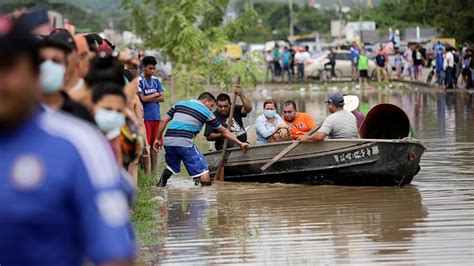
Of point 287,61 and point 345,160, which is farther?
point 287,61

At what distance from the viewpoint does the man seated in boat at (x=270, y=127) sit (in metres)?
17.4

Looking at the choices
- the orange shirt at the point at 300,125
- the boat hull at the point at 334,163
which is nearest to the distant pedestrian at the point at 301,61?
the orange shirt at the point at 300,125

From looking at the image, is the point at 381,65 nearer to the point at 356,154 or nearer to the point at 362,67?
the point at 362,67

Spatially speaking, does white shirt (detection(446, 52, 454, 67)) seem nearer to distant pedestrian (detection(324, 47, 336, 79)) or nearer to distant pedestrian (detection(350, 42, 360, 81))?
distant pedestrian (detection(350, 42, 360, 81))

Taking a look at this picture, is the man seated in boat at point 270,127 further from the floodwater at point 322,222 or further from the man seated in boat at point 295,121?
the floodwater at point 322,222

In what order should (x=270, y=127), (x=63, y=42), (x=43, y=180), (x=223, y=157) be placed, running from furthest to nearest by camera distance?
(x=270, y=127) → (x=223, y=157) → (x=63, y=42) → (x=43, y=180)

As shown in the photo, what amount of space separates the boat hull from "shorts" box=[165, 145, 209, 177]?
934 mm

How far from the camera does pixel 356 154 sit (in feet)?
51.9

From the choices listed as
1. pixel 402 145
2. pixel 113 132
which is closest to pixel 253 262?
pixel 113 132

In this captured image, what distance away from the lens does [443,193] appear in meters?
14.7

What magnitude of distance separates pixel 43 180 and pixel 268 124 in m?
13.8

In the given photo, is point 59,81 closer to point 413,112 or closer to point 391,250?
point 391,250

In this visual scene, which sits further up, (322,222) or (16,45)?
(16,45)

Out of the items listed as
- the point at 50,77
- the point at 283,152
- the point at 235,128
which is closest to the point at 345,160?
the point at 283,152
